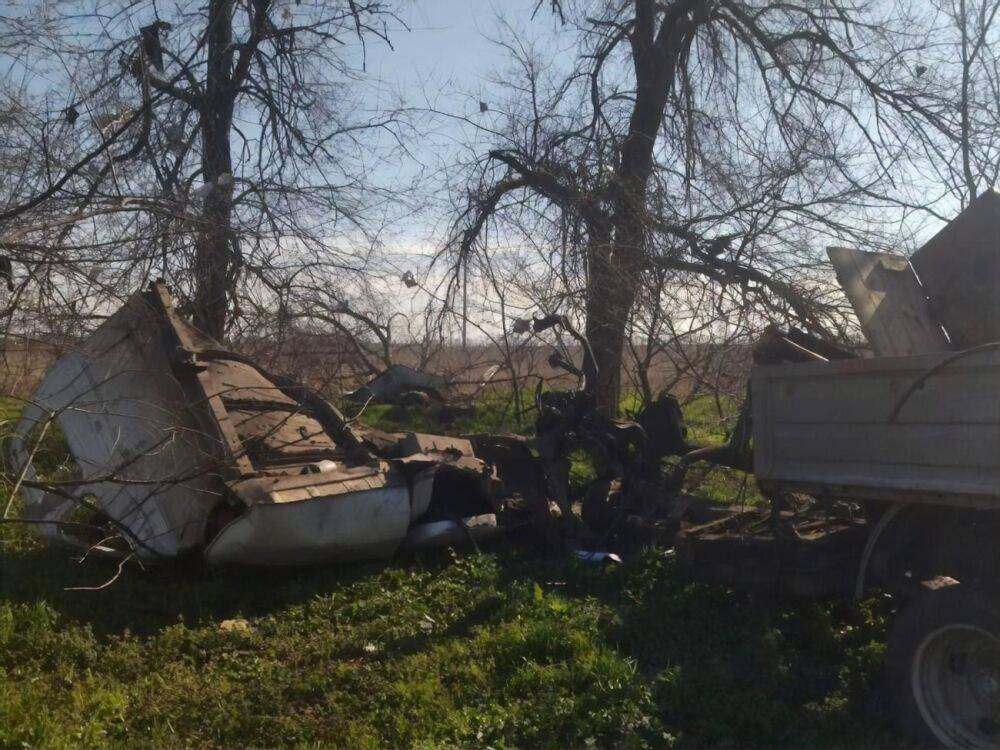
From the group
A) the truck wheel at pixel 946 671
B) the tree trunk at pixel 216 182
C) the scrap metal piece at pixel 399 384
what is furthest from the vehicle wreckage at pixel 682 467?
the scrap metal piece at pixel 399 384

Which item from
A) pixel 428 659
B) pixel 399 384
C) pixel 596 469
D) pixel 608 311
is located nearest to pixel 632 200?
pixel 608 311

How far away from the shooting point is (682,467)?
24.1ft

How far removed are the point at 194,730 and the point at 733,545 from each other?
2952mm

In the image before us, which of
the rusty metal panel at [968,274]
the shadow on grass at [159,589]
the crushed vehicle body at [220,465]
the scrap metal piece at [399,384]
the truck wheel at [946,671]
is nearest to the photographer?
the truck wheel at [946,671]

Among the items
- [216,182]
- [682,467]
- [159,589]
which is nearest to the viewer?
[159,589]

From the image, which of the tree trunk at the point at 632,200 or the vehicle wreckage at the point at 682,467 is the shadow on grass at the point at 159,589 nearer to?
the vehicle wreckage at the point at 682,467

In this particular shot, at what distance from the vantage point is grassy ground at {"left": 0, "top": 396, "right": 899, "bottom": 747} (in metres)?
4.41

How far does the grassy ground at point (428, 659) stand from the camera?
14.5ft

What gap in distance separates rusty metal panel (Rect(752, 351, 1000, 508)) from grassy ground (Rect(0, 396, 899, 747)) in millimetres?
971

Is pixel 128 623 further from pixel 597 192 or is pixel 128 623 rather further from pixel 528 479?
pixel 597 192

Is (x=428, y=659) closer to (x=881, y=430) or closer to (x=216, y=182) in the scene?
(x=881, y=430)

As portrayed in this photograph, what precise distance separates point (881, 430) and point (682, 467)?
9.05 feet

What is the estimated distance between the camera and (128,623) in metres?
5.87

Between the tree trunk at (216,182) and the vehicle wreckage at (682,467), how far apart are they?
65cm
